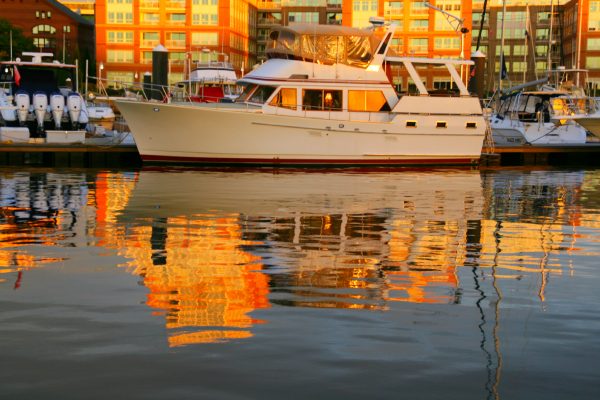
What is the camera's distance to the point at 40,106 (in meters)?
36.9

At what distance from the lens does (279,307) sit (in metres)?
10.2

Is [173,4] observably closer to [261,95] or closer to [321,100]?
[261,95]

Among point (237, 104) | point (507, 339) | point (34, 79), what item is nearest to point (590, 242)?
point (507, 339)

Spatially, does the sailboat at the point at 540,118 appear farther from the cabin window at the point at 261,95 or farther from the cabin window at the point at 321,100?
the cabin window at the point at 261,95

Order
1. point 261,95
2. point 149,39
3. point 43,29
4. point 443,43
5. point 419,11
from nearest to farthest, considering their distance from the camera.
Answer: point 261,95, point 443,43, point 419,11, point 149,39, point 43,29

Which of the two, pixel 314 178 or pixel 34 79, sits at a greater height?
pixel 34 79

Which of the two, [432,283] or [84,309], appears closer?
[84,309]

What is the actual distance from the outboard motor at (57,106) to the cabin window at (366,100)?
11.6 metres

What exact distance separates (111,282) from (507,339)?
4963mm

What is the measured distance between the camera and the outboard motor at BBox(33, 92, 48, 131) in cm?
3669

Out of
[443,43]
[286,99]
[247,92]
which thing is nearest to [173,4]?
[443,43]

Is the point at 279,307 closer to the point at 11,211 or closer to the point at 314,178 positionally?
the point at 11,211

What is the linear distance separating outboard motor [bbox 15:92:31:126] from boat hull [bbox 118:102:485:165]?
591 cm

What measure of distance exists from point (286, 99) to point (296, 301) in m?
23.0
